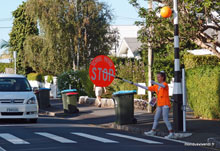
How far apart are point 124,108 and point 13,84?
442cm

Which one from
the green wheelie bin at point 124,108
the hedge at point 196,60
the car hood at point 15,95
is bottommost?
the green wheelie bin at point 124,108

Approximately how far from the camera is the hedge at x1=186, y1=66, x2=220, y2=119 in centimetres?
1923

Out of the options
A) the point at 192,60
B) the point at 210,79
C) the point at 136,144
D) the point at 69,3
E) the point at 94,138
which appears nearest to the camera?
the point at 136,144

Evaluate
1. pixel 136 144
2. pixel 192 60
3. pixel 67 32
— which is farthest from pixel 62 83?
pixel 136 144

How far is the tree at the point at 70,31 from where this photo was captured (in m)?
43.0

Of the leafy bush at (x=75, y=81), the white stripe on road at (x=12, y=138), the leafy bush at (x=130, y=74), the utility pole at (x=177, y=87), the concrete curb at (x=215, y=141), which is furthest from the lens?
the leafy bush at (x=75, y=81)

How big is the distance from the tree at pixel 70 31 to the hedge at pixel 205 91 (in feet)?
75.5

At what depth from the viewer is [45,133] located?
15.8 metres

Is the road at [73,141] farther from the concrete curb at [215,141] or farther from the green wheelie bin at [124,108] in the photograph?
the green wheelie bin at [124,108]

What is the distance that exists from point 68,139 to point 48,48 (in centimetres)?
3145

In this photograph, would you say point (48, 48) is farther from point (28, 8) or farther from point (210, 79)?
point (210, 79)

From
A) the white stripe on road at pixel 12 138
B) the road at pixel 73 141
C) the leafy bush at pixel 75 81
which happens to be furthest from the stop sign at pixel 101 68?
the leafy bush at pixel 75 81

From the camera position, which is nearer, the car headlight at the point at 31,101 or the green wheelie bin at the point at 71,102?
the car headlight at the point at 31,101

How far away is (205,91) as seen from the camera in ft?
64.8
